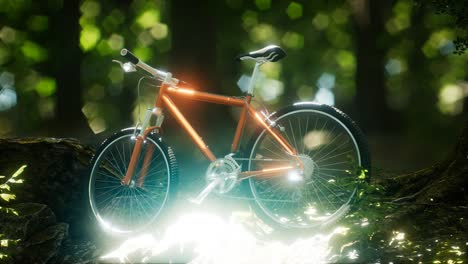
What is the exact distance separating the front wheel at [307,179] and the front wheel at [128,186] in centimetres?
93

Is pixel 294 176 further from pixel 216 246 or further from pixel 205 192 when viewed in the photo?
pixel 216 246

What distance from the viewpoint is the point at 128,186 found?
5434mm

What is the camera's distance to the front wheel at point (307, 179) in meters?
4.67

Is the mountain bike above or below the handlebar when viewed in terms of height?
below

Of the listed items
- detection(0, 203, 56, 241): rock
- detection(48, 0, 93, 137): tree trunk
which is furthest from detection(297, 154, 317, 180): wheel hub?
detection(48, 0, 93, 137): tree trunk

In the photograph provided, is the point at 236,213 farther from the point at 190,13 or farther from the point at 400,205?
the point at 190,13

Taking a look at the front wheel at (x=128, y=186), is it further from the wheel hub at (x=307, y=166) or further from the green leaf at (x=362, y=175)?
the green leaf at (x=362, y=175)

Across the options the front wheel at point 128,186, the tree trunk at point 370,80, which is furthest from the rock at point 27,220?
the tree trunk at point 370,80

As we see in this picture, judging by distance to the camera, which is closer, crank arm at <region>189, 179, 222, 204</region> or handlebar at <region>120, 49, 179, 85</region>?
crank arm at <region>189, 179, 222, 204</region>

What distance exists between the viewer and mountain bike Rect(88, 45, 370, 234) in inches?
188

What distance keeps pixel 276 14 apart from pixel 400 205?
8.56 meters

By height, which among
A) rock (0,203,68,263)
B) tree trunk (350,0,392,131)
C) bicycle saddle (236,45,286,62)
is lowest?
A: rock (0,203,68,263)

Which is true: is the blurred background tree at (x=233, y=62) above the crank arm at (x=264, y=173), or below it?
above

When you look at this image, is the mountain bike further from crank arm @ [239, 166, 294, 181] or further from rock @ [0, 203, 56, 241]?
rock @ [0, 203, 56, 241]
